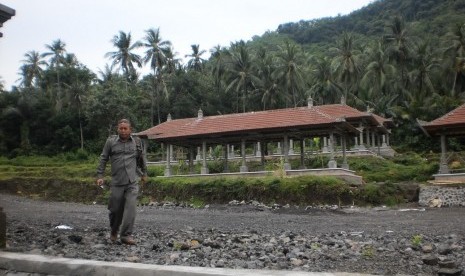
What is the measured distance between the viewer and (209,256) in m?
5.77

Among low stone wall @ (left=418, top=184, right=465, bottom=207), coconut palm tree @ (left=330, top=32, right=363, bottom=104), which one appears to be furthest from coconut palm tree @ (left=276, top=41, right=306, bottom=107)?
low stone wall @ (left=418, top=184, right=465, bottom=207)

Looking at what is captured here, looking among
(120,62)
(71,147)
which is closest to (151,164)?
(71,147)

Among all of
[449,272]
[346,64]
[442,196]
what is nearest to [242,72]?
[346,64]

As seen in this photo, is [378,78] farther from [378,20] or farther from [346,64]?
[378,20]

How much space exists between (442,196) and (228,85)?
35378mm

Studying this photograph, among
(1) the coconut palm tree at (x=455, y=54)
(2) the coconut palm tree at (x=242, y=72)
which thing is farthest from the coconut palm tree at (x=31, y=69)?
(1) the coconut palm tree at (x=455, y=54)

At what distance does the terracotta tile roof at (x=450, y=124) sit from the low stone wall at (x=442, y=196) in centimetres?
280

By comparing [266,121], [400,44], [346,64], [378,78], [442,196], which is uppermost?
[400,44]

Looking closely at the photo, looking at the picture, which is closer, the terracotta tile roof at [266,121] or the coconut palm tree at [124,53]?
the terracotta tile roof at [266,121]

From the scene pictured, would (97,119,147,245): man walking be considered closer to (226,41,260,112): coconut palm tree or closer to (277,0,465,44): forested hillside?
(226,41,260,112): coconut palm tree

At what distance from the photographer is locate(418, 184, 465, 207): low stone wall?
62.2 ft

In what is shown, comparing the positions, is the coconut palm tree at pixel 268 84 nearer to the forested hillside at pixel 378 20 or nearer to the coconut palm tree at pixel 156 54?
the coconut palm tree at pixel 156 54

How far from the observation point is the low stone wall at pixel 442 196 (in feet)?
62.2

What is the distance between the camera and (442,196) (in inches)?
754
